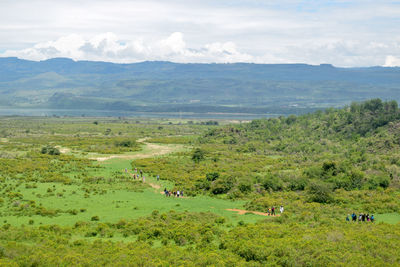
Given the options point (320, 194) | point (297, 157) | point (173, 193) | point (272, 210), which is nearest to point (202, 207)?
point (173, 193)

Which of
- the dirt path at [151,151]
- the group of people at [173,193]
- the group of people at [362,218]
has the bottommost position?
the dirt path at [151,151]

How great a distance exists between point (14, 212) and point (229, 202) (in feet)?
77.2

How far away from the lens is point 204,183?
55.9 meters

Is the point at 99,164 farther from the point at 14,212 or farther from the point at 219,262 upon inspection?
the point at 219,262

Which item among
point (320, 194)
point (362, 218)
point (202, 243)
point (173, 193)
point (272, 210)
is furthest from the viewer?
point (173, 193)

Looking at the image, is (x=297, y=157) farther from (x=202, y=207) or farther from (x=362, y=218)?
(x=362, y=218)

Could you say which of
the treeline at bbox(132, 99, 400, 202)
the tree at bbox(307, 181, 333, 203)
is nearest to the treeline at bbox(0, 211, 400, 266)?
the tree at bbox(307, 181, 333, 203)

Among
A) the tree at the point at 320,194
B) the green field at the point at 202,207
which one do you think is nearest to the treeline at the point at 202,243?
the green field at the point at 202,207

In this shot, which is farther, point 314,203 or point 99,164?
point 99,164

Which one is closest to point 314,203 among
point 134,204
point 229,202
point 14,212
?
point 229,202

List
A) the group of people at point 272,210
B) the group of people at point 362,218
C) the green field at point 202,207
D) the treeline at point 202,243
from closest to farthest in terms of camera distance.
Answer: the treeline at point 202,243
the green field at point 202,207
the group of people at point 362,218
the group of people at point 272,210

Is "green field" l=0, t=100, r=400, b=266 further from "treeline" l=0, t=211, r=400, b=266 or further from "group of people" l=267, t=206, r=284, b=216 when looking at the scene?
"group of people" l=267, t=206, r=284, b=216

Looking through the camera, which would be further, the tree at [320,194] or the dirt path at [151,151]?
the dirt path at [151,151]

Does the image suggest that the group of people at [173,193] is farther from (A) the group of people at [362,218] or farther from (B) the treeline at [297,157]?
(A) the group of people at [362,218]
